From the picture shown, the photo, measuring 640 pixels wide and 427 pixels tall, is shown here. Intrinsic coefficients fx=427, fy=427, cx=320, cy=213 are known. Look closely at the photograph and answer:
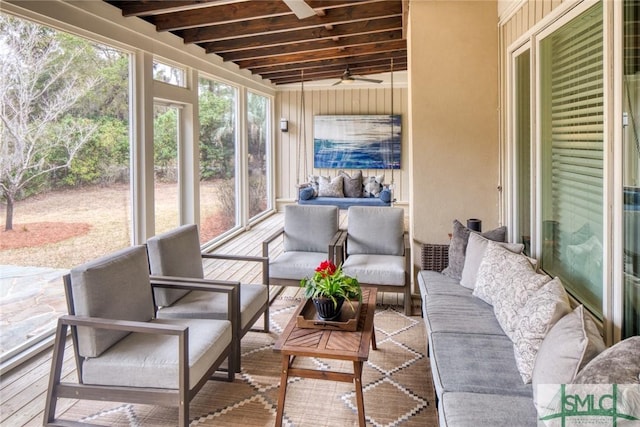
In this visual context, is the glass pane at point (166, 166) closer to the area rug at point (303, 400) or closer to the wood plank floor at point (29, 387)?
the wood plank floor at point (29, 387)

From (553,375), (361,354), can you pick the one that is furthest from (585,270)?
(361,354)

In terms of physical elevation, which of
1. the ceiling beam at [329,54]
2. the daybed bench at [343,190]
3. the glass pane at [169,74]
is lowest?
the daybed bench at [343,190]

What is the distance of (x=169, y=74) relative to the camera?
494cm

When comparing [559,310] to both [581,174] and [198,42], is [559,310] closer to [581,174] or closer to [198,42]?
[581,174]

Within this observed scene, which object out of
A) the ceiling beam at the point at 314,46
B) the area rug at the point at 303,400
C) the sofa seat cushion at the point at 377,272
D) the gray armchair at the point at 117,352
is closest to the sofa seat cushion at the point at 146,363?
the gray armchair at the point at 117,352

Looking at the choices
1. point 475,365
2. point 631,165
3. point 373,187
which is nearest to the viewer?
point 631,165

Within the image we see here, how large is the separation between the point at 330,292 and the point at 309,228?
76.9 inches

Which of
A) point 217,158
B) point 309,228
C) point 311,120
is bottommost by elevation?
point 309,228

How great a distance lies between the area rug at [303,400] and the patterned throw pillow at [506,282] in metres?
0.62

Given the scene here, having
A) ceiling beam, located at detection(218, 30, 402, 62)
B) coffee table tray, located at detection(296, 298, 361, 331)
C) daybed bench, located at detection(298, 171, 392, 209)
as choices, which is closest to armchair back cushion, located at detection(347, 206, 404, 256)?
coffee table tray, located at detection(296, 298, 361, 331)

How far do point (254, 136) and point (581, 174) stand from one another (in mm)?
6506

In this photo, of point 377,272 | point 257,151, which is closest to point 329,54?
point 257,151

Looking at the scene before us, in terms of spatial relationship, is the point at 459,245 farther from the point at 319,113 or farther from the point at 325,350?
the point at 319,113

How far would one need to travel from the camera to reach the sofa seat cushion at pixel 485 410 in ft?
5.16
